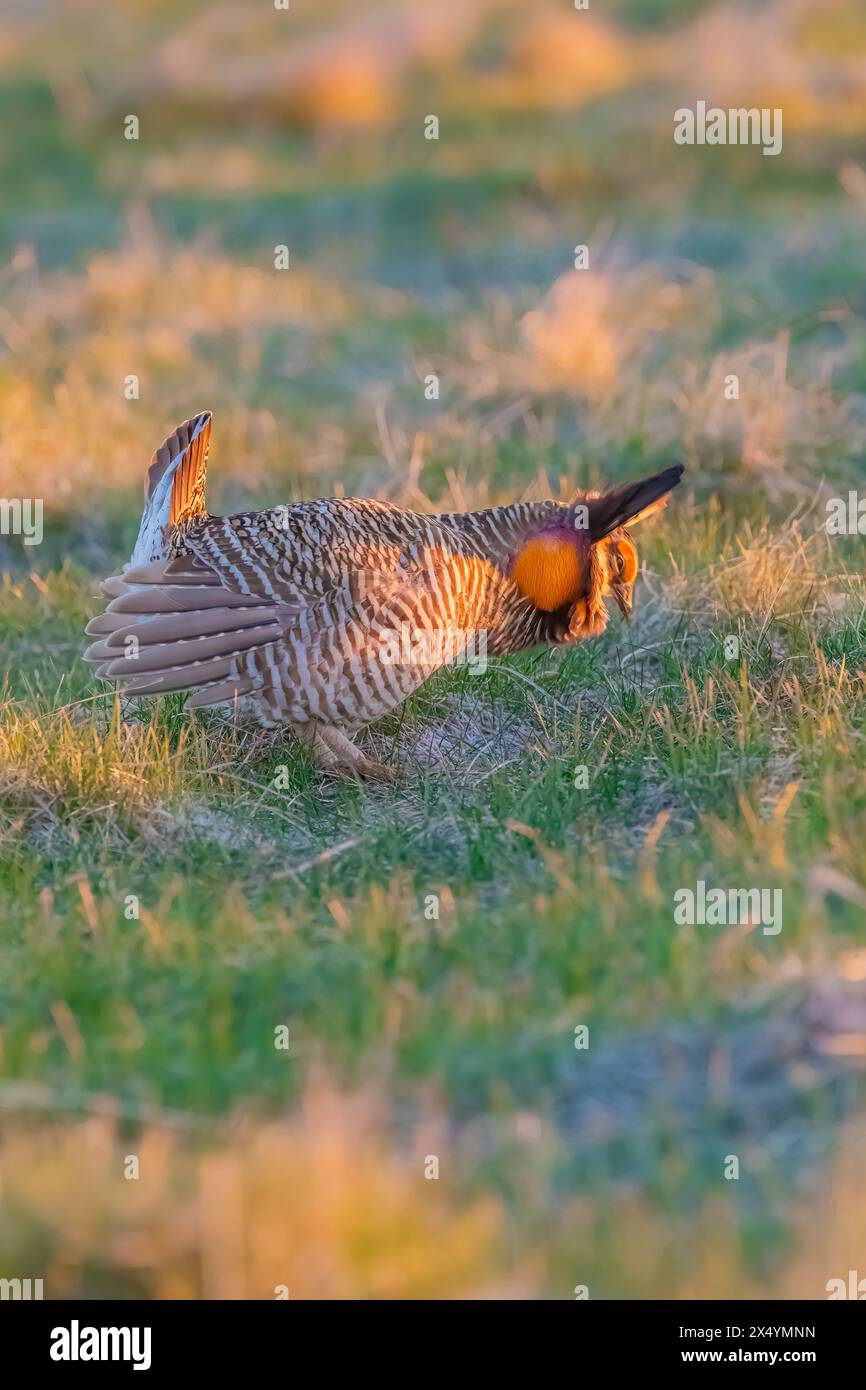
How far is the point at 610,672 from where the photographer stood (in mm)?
5906

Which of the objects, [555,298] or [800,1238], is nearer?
[800,1238]

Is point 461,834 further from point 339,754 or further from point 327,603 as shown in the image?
point 327,603

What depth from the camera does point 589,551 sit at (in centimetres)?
575

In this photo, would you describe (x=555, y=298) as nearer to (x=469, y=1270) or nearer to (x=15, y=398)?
(x=15, y=398)

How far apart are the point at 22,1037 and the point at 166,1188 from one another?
771 millimetres

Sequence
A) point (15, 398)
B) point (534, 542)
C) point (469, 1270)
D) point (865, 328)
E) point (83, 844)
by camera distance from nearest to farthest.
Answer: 1. point (469, 1270)
2. point (83, 844)
3. point (534, 542)
4. point (15, 398)
5. point (865, 328)

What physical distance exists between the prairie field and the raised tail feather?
49 cm

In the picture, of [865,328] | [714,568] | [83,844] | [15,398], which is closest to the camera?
[83,844]

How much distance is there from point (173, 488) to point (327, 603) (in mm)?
803

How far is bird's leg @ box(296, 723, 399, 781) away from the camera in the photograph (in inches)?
215

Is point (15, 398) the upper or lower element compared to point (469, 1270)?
upper

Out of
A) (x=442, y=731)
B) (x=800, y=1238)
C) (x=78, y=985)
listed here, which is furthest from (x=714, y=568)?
(x=800, y=1238)

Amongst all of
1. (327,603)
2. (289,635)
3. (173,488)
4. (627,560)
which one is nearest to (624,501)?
(627,560)
